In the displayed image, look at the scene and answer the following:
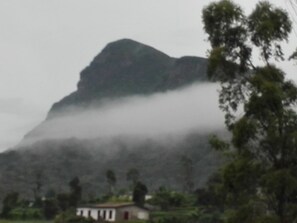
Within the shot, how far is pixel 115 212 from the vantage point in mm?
65312

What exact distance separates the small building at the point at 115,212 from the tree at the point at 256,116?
4994cm

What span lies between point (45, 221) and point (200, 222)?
1557 cm

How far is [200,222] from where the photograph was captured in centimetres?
5703

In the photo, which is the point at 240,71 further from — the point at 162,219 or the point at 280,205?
the point at 162,219

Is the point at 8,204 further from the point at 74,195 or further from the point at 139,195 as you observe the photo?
the point at 139,195

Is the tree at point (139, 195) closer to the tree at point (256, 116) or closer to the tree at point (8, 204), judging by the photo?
the tree at point (8, 204)

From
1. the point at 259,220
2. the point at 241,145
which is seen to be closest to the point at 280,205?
the point at 259,220

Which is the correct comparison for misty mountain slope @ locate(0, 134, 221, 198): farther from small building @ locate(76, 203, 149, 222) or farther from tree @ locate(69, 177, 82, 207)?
small building @ locate(76, 203, 149, 222)

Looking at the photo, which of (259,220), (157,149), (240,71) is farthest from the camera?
(157,149)

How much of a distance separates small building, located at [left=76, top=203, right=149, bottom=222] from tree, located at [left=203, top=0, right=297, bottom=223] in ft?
164

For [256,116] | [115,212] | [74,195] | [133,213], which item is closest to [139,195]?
[74,195]

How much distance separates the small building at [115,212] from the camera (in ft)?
213

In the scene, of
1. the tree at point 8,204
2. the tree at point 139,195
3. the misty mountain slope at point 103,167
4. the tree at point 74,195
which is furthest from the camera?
the misty mountain slope at point 103,167

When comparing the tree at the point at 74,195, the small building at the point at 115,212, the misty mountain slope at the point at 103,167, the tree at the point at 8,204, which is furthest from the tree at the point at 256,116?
the misty mountain slope at the point at 103,167
